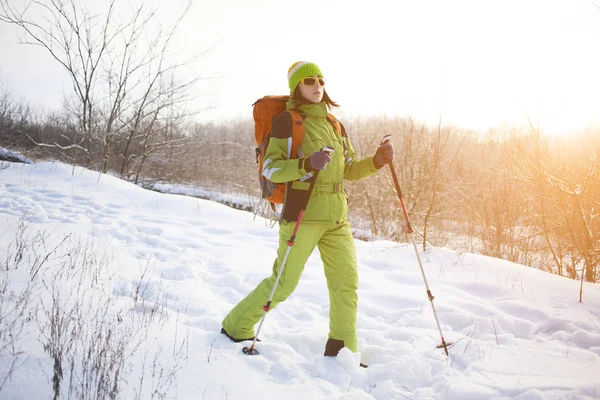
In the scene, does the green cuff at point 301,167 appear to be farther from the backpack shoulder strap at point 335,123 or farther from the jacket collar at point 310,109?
the backpack shoulder strap at point 335,123

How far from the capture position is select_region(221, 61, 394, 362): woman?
2.63 metres

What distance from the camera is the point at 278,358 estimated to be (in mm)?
2525

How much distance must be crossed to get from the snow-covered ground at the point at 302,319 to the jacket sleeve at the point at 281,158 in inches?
52.3

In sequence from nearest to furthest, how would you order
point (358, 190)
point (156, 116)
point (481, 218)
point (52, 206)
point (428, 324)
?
point (428, 324) < point (52, 206) < point (481, 218) < point (156, 116) < point (358, 190)

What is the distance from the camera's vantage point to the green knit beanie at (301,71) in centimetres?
271

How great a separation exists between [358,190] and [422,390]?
1207 centimetres

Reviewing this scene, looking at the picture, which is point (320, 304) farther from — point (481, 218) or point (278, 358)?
point (481, 218)

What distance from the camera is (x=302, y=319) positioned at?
11.6 ft

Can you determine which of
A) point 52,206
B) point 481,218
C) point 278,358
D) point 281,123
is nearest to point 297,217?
point 281,123

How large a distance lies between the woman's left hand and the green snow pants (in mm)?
593

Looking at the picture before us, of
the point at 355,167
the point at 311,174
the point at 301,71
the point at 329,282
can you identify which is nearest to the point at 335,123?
the point at 355,167

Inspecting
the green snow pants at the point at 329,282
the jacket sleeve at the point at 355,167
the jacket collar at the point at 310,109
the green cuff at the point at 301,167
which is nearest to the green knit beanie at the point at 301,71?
the jacket collar at the point at 310,109

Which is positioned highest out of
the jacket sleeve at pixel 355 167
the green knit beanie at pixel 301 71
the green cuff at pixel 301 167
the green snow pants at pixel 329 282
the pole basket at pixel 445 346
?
the green knit beanie at pixel 301 71

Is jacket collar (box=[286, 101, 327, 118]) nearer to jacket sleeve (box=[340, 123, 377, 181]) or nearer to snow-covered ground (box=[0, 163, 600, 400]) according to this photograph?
jacket sleeve (box=[340, 123, 377, 181])
